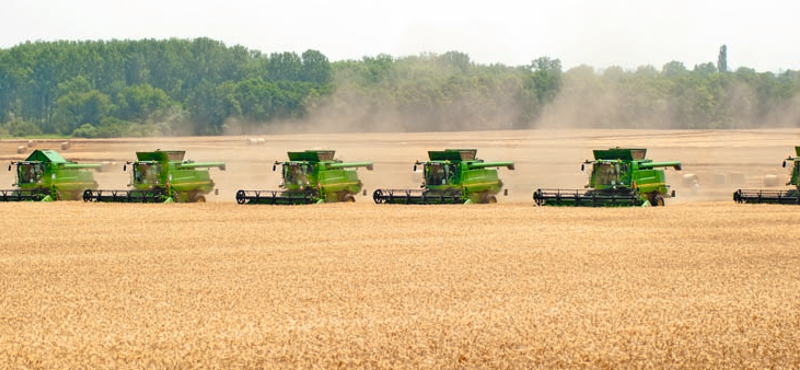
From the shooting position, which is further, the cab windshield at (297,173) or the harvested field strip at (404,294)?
the cab windshield at (297,173)

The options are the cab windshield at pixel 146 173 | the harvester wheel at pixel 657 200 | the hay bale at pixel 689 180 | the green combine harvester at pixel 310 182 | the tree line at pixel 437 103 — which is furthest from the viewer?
the tree line at pixel 437 103

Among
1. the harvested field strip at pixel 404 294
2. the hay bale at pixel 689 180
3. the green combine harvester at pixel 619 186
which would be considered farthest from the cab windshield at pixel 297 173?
the hay bale at pixel 689 180

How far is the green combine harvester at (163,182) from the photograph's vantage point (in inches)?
1873

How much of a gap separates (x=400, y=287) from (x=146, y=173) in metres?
28.2

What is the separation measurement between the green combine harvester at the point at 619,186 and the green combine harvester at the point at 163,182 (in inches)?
577

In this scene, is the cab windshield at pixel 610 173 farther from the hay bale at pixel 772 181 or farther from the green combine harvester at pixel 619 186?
the hay bale at pixel 772 181

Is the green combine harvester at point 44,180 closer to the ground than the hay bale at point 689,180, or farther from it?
farther from it

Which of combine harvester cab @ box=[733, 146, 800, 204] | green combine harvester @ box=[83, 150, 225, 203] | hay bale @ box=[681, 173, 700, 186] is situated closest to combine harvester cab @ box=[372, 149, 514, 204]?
green combine harvester @ box=[83, 150, 225, 203]

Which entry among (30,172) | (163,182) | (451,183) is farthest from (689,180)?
(30,172)

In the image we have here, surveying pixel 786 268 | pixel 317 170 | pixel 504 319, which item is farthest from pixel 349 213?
pixel 504 319

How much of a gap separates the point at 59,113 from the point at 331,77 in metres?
42.1

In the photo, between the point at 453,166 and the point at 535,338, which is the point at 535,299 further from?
the point at 453,166

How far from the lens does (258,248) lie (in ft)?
97.0

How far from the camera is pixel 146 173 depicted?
48.2 metres
